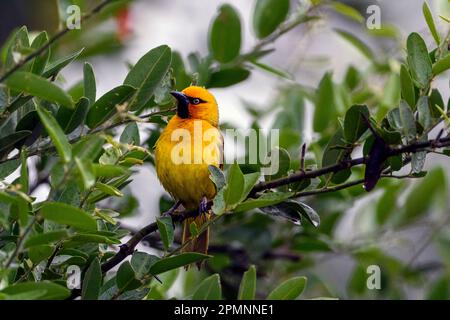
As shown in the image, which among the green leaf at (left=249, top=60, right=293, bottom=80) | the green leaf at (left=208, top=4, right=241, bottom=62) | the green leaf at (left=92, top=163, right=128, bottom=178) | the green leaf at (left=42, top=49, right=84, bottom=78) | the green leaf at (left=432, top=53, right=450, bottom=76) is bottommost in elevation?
the green leaf at (left=92, top=163, right=128, bottom=178)

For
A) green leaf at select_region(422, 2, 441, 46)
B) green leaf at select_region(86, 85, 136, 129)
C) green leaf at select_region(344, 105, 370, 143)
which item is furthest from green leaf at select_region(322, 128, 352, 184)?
green leaf at select_region(86, 85, 136, 129)

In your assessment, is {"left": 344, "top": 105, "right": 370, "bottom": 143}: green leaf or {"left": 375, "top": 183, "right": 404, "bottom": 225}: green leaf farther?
{"left": 375, "top": 183, "right": 404, "bottom": 225}: green leaf

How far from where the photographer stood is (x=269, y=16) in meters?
3.58

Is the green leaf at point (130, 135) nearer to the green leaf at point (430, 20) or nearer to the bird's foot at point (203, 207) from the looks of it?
the bird's foot at point (203, 207)

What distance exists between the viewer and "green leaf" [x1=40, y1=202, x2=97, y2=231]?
1888 mm

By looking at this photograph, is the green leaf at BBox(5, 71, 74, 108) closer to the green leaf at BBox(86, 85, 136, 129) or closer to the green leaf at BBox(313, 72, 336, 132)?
the green leaf at BBox(86, 85, 136, 129)

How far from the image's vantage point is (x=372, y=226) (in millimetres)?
4348

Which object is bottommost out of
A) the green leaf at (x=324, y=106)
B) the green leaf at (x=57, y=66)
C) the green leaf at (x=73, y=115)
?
the green leaf at (x=73, y=115)

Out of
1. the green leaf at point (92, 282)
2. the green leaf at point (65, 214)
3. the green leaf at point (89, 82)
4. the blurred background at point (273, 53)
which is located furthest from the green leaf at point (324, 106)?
the green leaf at point (65, 214)

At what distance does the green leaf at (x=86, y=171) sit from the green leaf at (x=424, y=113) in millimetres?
1070

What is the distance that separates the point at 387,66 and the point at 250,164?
205 cm

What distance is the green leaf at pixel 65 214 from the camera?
1.89 meters

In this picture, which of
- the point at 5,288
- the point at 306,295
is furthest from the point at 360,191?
the point at 5,288

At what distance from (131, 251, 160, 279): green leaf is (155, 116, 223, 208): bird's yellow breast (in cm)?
101
